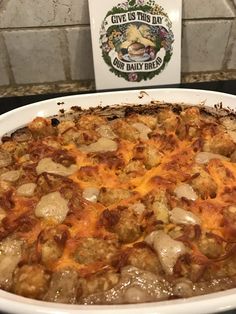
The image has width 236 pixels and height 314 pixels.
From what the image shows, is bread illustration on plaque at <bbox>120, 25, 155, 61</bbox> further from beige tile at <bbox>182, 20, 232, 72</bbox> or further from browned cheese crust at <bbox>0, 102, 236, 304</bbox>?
browned cheese crust at <bbox>0, 102, 236, 304</bbox>

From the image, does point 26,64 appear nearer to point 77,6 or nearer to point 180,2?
point 77,6

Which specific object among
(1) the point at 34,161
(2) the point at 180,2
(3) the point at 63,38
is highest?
(2) the point at 180,2

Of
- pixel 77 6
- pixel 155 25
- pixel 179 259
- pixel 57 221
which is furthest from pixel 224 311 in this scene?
pixel 77 6

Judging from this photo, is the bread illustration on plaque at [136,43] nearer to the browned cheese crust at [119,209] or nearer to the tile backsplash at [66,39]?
the tile backsplash at [66,39]

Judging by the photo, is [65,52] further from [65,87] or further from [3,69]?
[3,69]

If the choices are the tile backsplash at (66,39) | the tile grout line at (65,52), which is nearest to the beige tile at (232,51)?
the tile backsplash at (66,39)

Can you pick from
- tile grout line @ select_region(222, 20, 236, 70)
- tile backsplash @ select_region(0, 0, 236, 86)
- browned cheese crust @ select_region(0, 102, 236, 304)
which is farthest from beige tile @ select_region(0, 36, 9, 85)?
tile grout line @ select_region(222, 20, 236, 70)
